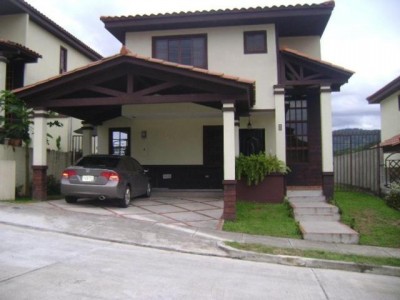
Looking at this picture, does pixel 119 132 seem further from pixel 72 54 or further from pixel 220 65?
pixel 72 54

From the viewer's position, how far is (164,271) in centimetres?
637

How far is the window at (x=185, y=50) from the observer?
14.9 m

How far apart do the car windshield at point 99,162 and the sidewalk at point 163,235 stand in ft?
5.22

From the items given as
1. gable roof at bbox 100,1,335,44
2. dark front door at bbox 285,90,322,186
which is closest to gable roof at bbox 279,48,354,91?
dark front door at bbox 285,90,322,186

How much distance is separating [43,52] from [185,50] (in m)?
6.51

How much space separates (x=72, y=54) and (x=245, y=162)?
1187 centimetres

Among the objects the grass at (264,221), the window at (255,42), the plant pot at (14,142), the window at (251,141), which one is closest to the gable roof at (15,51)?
the plant pot at (14,142)

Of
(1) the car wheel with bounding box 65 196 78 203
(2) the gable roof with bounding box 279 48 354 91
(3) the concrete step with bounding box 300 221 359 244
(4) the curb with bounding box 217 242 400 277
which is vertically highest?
(2) the gable roof with bounding box 279 48 354 91

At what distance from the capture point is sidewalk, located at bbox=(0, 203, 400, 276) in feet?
25.2

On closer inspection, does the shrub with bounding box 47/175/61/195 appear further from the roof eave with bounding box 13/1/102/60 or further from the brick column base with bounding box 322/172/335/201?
the brick column base with bounding box 322/172/335/201

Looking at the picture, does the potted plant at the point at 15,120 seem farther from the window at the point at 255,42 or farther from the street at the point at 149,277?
the window at the point at 255,42

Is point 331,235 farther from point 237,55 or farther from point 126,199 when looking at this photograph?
point 237,55

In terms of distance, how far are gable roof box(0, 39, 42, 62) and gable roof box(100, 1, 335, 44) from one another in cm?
282

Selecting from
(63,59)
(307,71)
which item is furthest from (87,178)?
(63,59)
